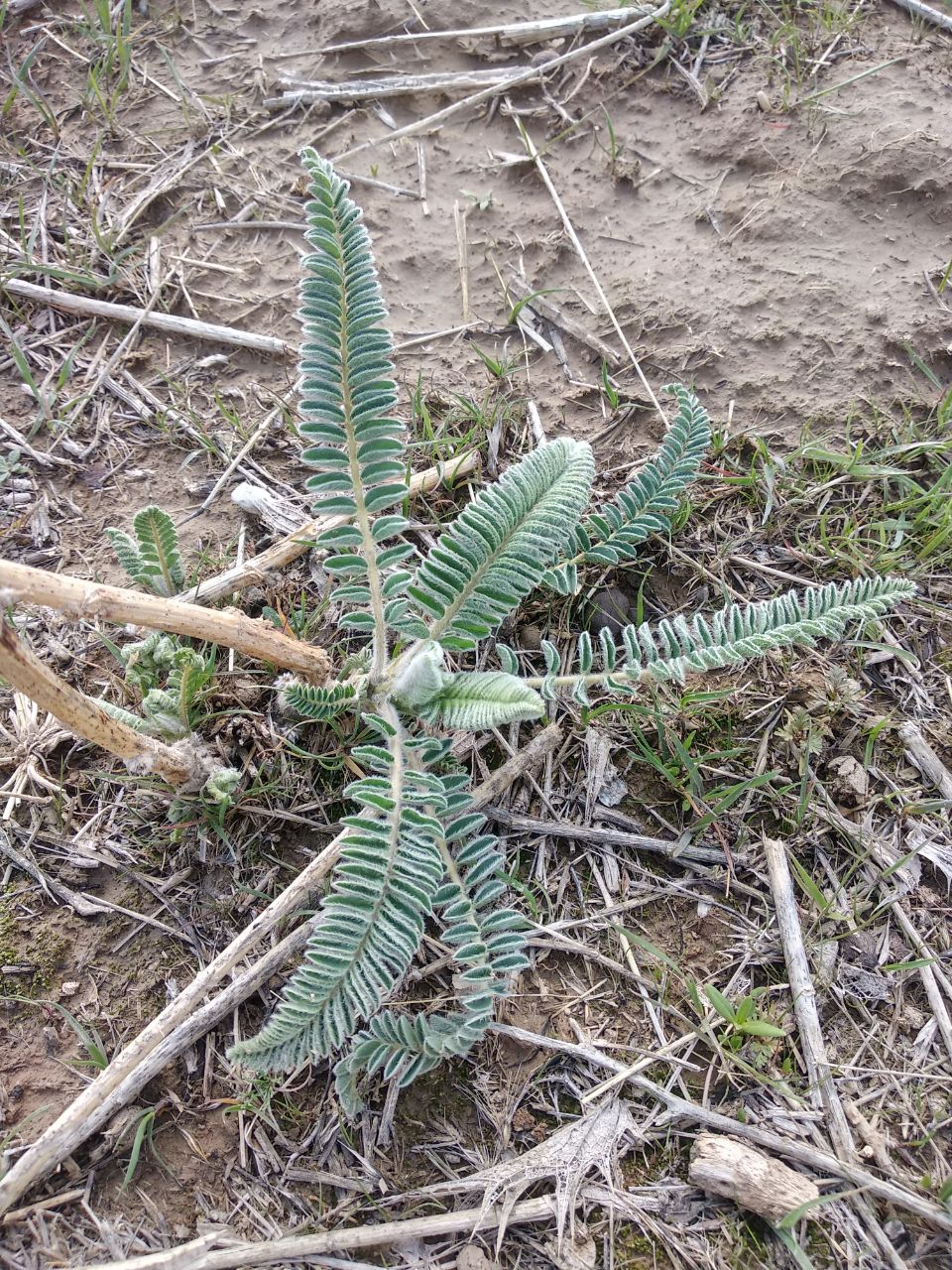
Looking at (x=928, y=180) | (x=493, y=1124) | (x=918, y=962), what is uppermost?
(x=928, y=180)

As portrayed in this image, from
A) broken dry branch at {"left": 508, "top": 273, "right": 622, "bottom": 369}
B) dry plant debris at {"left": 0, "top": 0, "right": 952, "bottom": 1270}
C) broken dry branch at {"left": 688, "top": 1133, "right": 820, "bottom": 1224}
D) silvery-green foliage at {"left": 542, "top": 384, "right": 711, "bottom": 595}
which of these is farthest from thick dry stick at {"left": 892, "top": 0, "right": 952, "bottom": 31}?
broken dry branch at {"left": 688, "top": 1133, "right": 820, "bottom": 1224}

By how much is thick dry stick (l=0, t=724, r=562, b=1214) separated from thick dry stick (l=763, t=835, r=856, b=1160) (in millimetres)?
770

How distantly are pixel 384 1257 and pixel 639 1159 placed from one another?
21.3 inches

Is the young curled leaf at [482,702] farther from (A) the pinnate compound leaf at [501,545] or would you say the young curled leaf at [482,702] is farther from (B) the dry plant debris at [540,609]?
(B) the dry plant debris at [540,609]

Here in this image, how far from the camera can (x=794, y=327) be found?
8.81ft

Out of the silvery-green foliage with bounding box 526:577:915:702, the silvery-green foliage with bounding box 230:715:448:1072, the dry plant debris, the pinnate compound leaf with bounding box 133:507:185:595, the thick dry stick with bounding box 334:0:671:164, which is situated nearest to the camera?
the silvery-green foliage with bounding box 230:715:448:1072

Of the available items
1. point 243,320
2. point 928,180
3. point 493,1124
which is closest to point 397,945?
point 493,1124

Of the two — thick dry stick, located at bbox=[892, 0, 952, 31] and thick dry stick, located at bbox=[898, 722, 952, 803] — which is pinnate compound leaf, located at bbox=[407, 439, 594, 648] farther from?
thick dry stick, located at bbox=[892, 0, 952, 31]

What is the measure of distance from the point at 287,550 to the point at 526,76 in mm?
1978

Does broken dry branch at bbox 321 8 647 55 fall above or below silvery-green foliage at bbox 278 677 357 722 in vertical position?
above

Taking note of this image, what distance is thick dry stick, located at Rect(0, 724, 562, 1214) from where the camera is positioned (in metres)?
1.72

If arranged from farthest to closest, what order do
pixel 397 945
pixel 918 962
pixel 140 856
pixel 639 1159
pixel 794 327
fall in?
pixel 794 327
pixel 140 856
pixel 918 962
pixel 639 1159
pixel 397 945

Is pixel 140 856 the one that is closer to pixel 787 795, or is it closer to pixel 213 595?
→ pixel 213 595

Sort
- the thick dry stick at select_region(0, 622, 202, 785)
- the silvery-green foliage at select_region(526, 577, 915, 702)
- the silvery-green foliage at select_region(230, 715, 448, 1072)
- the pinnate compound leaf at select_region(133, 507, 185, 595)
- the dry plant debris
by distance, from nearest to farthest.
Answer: the thick dry stick at select_region(0, 622, 202, 785) < the silvery-green foliage at select_region(230, 715, 448, 1072) < the dry plant debris < the silvery-green foliage at select_region(526, 577, 915, 702) < the pinnate compound leaf at select_region(133, 507, 185, 595)
